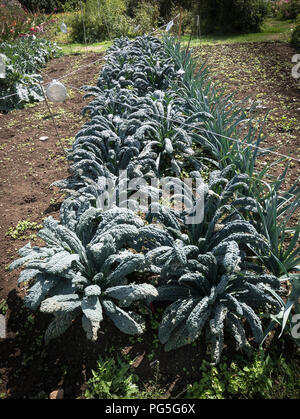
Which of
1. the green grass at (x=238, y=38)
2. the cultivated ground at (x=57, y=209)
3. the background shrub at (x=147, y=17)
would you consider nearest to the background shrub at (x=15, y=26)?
the green grass at (x=238, y=38)

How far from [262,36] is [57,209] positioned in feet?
25.6

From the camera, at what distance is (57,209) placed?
9.42 feet

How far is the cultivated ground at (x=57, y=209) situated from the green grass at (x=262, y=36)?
1173mm

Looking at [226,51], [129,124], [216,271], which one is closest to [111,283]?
[216,271]

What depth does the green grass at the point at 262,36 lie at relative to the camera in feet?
25.1

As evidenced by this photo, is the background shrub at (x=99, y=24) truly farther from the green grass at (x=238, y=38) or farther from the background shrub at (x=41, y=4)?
the background shrub at (x=41, y=4)

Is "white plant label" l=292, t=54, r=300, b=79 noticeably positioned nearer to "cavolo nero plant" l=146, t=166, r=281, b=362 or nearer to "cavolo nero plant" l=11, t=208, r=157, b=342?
"cavolo nero plant" l=146, t=166, r=281, b=362

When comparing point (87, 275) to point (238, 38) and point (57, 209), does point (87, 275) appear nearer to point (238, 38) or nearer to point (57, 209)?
point (57, 209)

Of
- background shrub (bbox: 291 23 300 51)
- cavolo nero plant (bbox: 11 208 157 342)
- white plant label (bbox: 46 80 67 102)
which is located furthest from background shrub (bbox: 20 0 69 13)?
cavolo nero plant (bbox: 11 208 157 342)

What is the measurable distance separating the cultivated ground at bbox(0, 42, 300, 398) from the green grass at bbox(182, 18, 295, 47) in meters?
1.17

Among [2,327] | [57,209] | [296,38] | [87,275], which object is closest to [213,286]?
[87,275]

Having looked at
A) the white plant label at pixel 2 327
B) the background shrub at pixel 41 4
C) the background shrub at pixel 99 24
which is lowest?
the white plant label at pixel 2 327

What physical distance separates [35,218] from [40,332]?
1188 mm

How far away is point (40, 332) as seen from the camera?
1910 mm
